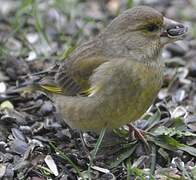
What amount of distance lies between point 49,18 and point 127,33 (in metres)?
2.19

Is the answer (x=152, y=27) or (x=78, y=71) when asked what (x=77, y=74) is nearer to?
(x=78, y=71)

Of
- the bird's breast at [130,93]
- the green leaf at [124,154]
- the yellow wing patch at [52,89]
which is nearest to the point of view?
the bird's breast at [130,93]

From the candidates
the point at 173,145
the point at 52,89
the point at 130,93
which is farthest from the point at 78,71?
the point at 173,145

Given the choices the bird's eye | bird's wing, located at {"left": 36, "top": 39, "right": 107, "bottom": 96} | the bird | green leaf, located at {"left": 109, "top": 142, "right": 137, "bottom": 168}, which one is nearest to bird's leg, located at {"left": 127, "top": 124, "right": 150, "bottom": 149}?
green leaf, located at {"left": 109, "top": 142, "right": 137, "bottom": 168}

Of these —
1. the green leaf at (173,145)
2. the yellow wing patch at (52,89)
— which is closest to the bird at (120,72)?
the yellow wing patch at (52,89)

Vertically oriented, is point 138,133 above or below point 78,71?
below

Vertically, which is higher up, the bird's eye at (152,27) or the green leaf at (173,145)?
the bird's eye at (152,27)

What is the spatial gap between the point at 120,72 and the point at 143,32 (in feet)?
1.12

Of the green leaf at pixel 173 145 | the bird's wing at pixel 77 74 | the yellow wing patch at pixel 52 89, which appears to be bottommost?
the green leaf at pixel 173 145

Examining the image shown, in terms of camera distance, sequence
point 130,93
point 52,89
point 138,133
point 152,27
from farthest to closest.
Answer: point 52,89
point 138,133
point 152,27
point 130,93

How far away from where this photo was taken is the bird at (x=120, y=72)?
463 cm

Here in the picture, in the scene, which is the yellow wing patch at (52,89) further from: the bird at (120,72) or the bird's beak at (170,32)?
the bird's beak at (170,32)

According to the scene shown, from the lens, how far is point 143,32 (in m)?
4.79

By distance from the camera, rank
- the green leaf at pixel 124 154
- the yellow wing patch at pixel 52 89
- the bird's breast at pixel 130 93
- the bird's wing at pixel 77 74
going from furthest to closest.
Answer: the yellow wing patch at pixel 52 89, the bird's wing at pixel 77 74, the green leaf at pixel 124 154, the bird's breast at pixel 130 93
